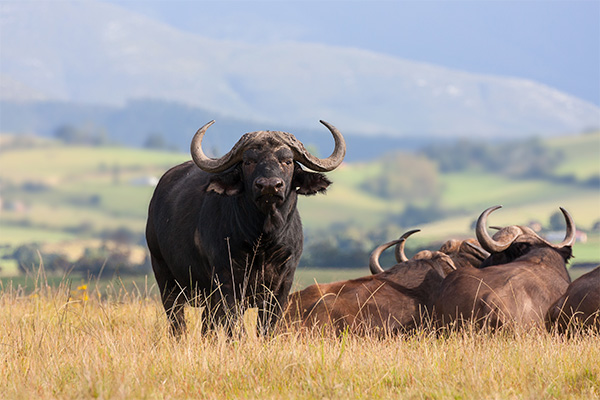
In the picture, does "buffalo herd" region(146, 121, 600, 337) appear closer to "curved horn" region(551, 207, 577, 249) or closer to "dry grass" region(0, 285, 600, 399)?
"curved horn" region(551, 207, 577, 249)

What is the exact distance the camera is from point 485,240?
10.4 meters

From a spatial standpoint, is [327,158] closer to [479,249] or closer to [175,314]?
[175,314]

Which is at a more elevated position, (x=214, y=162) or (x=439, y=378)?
(x=214, y=162)

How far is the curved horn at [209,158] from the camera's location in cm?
812

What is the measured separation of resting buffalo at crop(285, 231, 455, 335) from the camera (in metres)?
9.45

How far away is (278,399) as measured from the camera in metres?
6.22

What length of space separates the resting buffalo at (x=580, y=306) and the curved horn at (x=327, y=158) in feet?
7.67

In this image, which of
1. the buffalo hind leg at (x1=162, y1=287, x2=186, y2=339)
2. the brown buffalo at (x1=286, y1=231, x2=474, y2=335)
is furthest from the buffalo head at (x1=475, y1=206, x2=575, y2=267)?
the buffalo hind leg at (x1=162, y1=287, x2=186, y2=339)

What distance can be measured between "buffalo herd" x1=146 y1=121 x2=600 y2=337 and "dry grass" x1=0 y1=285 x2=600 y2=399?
60cm

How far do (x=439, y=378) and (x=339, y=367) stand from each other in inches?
27.6

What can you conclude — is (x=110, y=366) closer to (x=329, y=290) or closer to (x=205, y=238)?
(x=205, y=238)

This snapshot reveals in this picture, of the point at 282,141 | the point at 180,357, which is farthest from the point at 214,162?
the point at 180,357

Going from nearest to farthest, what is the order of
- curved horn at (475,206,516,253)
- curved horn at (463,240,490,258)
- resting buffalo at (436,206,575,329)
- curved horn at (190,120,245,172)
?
curved horn at (190,120,245,172), resting buffalo at (436,206,575,329), curved horn at (475,206,516,253), curved horn at (463,240,490,258)

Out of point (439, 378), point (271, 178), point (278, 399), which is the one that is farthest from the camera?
point (271, 178)
